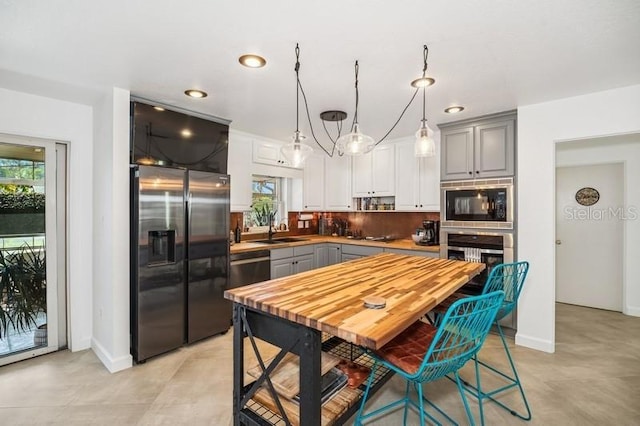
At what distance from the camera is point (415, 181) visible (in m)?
4.10

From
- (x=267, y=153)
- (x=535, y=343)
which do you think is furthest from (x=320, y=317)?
(x=267, y=153)

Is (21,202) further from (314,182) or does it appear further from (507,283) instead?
(507,283)

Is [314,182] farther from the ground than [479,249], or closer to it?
farther from the ground

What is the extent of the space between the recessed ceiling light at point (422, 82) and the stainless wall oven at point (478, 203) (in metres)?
1.46

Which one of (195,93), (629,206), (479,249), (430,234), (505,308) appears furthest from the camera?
(430,234)

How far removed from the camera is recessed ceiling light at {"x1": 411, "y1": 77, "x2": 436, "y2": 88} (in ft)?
7.72

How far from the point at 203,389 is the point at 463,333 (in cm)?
195

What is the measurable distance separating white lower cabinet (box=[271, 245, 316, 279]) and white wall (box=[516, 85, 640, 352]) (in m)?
2.52

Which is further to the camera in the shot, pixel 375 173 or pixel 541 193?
pixel 375 173

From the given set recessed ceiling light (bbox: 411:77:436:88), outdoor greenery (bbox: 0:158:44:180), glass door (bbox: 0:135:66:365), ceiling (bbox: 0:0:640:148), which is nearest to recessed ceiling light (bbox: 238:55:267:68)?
ceiling (bbox: 0:0:640:148)

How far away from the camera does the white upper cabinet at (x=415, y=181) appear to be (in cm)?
393

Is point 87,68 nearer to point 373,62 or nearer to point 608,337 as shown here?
point 373,62

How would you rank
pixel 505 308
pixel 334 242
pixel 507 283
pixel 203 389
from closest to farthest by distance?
pixel 505 308 < pixel 203 389 < pixel 507 283 < pixel 334 242

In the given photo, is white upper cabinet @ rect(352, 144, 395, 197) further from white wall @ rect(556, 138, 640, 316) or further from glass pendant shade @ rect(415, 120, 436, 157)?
white wall @ rect(556, 138, 640, 316)
